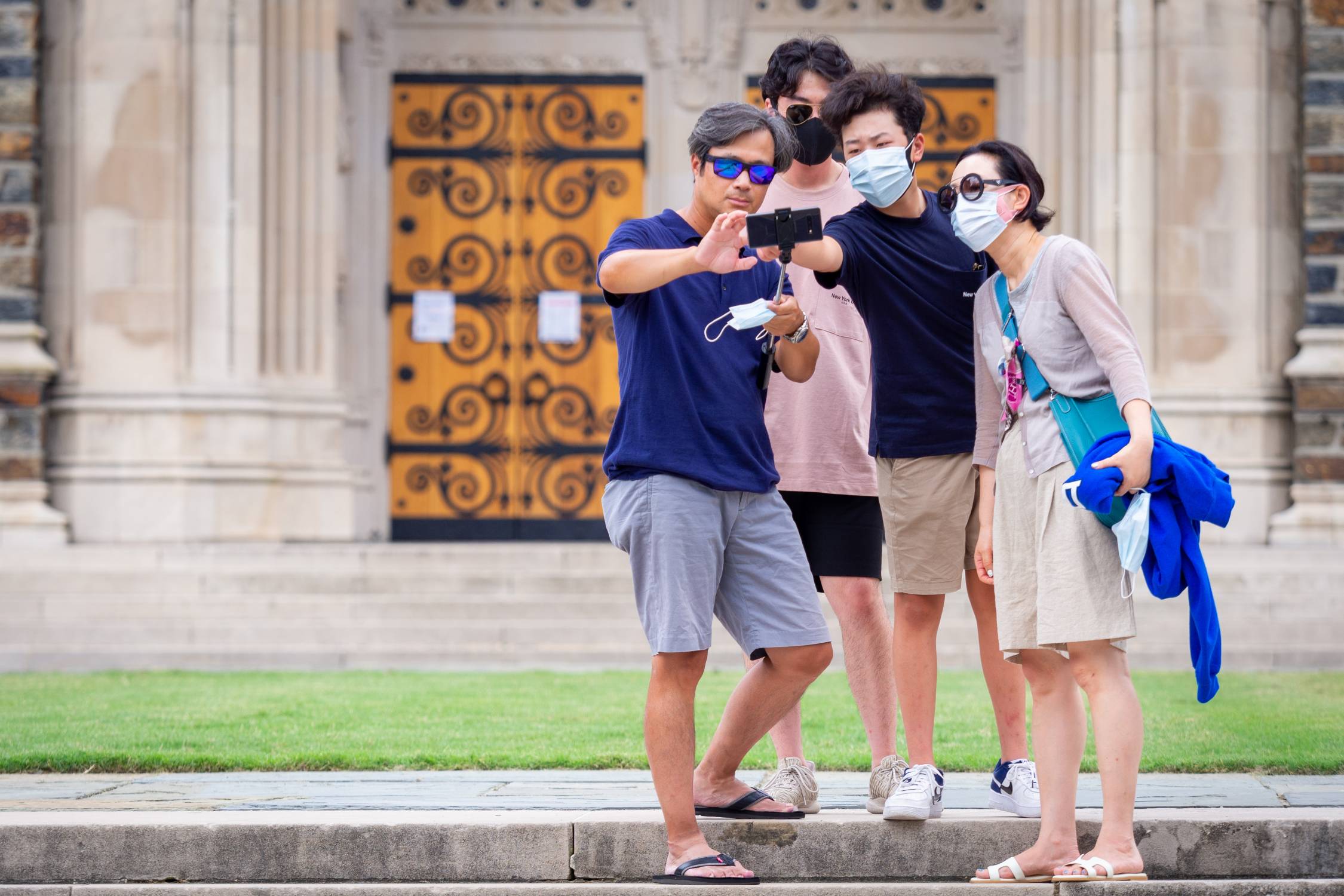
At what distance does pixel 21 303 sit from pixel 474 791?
7.87 meters

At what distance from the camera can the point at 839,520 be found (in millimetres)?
5074

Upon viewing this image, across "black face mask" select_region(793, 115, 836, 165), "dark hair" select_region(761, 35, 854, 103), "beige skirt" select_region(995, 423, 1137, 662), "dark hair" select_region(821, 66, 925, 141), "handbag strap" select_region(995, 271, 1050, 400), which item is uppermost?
"dark hair" select_region(761, 35, 854, 103)

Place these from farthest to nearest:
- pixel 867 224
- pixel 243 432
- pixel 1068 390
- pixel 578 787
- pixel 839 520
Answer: pixel 243 432 → pixel 578 787 → pixel 839 520 → pixel 867 224 → pixel 1068 390

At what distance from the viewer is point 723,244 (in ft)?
13.1

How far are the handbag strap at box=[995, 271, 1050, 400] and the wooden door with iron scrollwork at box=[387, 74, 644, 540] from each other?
31.7ft

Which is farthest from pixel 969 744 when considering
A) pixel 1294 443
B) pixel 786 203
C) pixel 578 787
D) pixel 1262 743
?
pixel 1294 443

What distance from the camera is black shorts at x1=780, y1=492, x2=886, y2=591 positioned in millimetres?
5043

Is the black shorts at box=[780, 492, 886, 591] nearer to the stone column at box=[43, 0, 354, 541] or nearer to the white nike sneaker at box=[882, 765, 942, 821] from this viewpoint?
the white nike sneaker at box=[882, 765, 942, 821]

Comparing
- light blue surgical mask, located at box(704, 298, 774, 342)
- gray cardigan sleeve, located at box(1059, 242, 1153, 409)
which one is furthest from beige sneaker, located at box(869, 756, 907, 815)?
light blue surgical mask, located at box(704, 298, 774, 342)

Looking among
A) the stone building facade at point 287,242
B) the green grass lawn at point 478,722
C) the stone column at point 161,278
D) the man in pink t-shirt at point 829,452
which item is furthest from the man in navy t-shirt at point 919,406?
the stone column at point 161,278

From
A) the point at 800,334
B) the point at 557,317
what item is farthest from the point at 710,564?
the point at 557,317

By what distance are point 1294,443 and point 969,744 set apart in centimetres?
671

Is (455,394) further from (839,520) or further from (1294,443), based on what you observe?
(839,520)

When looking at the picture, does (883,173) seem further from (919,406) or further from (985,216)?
(919,406)
